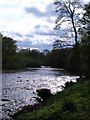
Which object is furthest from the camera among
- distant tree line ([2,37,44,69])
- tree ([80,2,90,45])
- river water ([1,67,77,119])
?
distant tree line ([2,37,44,69])

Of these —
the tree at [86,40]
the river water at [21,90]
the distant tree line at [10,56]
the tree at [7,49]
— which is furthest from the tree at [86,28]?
the tree at [7,49]

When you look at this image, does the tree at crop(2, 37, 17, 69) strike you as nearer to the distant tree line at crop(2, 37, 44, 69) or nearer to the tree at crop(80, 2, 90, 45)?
the distant tree line at crop(2, 37, 44, 69)

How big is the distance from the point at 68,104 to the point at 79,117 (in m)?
1.54

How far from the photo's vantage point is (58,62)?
477 ft

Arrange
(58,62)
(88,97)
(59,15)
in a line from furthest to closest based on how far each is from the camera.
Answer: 1. (58,62)
2. (59,15)
3. (88,97)

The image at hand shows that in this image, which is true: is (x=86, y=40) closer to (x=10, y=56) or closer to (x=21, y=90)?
(x=21, y=90)

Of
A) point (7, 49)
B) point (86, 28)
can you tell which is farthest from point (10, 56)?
point (86, 28)

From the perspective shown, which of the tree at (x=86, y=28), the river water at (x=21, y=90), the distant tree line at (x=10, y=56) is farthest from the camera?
the distant tree line at (x=10, y=56)

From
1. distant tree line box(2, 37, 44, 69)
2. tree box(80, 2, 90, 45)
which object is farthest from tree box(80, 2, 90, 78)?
distant tree line box(2, 37, 44, 69)

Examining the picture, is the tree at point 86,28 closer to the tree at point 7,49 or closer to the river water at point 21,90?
the river water at point 21,90

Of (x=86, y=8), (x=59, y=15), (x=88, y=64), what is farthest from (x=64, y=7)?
(x=88, y=64)

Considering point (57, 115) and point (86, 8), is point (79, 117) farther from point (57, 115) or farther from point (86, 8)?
point (86, 8)

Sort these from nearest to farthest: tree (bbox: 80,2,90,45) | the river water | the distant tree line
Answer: the river water
tree (bbox: 80,2,90,45)
the distant tree line

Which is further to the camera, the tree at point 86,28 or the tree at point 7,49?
the tree at point 7,49
